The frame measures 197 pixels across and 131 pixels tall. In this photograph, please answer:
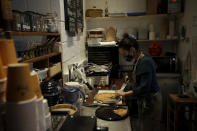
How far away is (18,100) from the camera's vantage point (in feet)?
2.08

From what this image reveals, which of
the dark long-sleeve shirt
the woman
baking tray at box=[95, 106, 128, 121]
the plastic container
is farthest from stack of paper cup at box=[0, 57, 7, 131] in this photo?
the dark long-sleeve shirt

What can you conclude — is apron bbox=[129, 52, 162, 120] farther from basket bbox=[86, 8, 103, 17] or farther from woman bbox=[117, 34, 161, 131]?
basket bbox=[86, 8, 103, 17]

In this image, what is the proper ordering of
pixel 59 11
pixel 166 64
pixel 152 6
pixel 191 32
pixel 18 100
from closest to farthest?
pixel 18 100
pixel 59 11
pixel 191 32
pixel 166 64
pixel 152 6

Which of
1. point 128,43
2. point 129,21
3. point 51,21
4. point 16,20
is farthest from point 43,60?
point 129,21

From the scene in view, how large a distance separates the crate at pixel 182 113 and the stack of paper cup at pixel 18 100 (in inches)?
95.0

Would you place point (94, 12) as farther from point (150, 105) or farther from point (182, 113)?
point (182, 113)

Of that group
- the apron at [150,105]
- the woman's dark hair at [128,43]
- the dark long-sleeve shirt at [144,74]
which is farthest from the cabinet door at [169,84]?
the woman's dark hair at [128,43]

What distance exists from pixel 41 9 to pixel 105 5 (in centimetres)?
217

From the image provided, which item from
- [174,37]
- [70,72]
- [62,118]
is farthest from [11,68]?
[174,37]

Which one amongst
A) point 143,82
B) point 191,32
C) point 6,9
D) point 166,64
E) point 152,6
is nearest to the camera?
point 6,9

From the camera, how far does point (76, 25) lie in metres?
2.72

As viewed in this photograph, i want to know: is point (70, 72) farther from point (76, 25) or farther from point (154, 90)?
point (154, 90)

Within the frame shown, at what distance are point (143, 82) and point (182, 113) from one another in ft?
4.81

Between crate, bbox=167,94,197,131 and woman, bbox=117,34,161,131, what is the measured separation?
1.76 ft
